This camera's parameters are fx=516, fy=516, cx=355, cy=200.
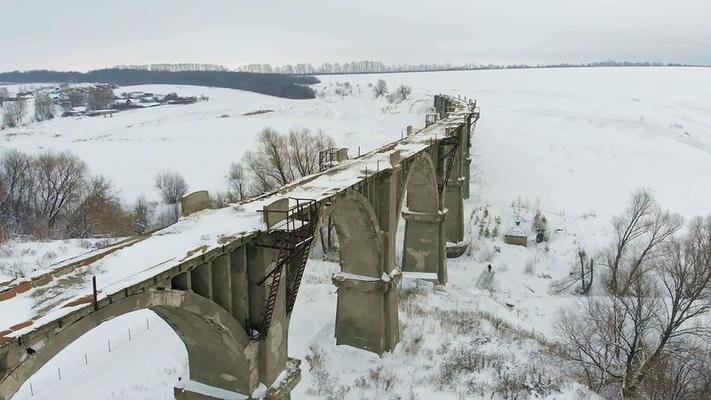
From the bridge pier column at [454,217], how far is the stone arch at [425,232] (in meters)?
4.77

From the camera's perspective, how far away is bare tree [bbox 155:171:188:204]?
52.0 metres

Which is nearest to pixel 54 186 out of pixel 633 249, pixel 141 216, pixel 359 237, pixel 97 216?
pixel 97 216

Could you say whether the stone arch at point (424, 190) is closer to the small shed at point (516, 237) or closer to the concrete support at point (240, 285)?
the small shed at point (516, 237)

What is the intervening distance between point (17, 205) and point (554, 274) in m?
45.4

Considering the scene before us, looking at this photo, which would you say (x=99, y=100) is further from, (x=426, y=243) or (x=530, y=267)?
(x=530, y=267)

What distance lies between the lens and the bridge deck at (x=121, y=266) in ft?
24.8

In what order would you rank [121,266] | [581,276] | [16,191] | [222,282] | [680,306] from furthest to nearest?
[16,191]
[581,276]
[680,306]
[222,282]
[121,266]

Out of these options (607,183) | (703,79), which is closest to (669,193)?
(607,183)

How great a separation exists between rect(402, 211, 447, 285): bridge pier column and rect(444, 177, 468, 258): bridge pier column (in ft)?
16.4

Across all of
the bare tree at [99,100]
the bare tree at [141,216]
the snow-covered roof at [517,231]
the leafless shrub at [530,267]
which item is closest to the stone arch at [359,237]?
the leafless shrub at [530,267]

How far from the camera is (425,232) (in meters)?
31.5

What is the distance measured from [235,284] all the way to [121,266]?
312cm

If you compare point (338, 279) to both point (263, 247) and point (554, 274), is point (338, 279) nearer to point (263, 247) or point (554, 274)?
point (263, 247)

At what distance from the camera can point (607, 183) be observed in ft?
Answer: 172
